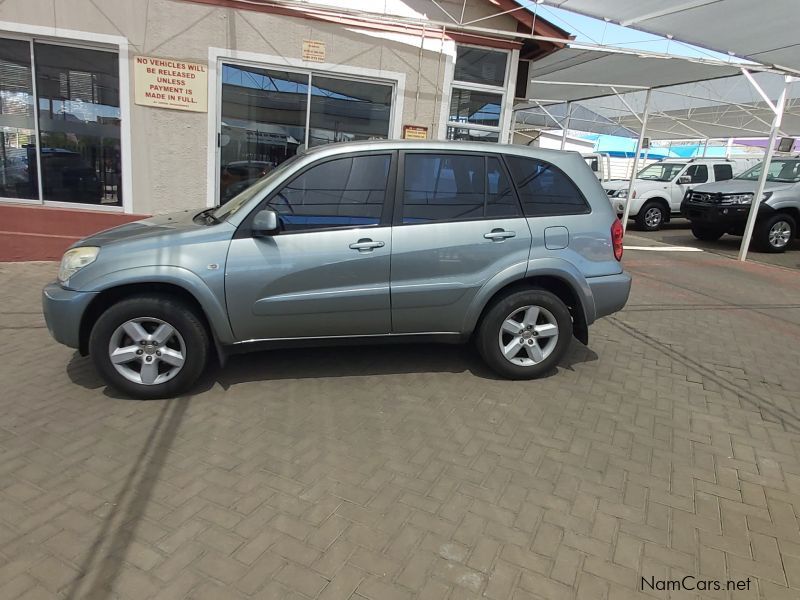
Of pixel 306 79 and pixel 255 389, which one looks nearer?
pixel 255 389

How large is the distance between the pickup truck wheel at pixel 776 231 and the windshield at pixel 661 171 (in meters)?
4.07

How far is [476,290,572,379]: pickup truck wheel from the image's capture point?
410cm

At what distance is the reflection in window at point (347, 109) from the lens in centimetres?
780

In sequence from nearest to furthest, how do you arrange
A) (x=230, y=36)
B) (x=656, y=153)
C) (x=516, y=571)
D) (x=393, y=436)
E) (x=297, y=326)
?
(x=516, y=571) < (x=393, y=436) < (x=297, y=326) < (x=230, y=36) < (x=656, y=153)

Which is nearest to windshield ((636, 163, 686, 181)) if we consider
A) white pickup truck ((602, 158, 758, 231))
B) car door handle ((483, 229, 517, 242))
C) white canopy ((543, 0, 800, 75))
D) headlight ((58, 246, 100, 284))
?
white pickup truck ((602, 158, 758, 231))

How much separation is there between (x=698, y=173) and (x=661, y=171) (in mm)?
965

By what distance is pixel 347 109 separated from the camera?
793cm

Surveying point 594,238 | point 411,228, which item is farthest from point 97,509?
point 594,238

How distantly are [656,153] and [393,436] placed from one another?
36452 millimetres

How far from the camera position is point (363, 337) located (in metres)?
3.98

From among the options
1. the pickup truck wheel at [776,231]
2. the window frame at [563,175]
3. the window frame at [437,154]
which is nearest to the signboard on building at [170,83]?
the window frame at [437,154]

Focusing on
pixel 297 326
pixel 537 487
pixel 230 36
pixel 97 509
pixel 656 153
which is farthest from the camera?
pixel 656 153

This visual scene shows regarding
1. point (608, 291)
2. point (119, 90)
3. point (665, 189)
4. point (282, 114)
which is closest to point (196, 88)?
point (119, 90)

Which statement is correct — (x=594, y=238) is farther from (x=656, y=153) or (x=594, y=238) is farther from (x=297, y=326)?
(x=656, y=153)
